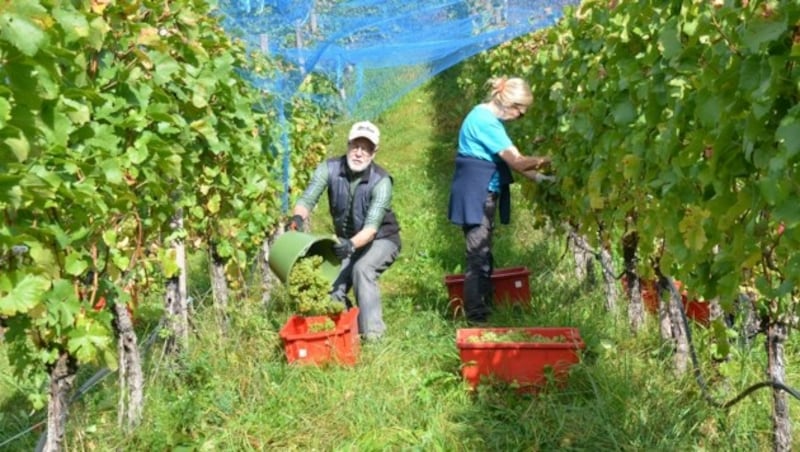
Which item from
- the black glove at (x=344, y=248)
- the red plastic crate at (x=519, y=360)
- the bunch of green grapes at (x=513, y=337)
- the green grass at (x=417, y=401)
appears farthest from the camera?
the black glove at (x=344, y=248)

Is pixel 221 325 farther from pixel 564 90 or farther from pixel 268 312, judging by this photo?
pixel 564 90

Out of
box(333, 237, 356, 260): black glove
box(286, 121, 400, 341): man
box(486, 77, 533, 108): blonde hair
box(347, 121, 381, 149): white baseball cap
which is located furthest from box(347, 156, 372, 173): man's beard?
box(486, 77, 533, 108): blonde hair

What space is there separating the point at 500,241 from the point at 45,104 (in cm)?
567

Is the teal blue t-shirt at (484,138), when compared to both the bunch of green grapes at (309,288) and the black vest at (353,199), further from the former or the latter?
the bunch of green grapes at (309,288)

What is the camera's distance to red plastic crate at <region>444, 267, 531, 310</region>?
18.3 ft

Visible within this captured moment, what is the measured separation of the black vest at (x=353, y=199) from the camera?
16.1ft

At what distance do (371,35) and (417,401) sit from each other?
4.09m

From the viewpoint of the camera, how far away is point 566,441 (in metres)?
3.58

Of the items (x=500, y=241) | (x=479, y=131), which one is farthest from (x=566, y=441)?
(x=500, y=241)

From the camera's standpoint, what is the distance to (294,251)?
4.45 metres

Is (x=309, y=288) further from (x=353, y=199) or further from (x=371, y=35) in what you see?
(x=371, y=35)

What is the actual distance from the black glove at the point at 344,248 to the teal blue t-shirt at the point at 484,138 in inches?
37.7

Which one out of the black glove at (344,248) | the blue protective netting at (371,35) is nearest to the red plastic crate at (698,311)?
the black glove at (344,248)

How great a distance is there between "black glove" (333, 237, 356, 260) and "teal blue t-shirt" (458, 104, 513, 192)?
96 cm
